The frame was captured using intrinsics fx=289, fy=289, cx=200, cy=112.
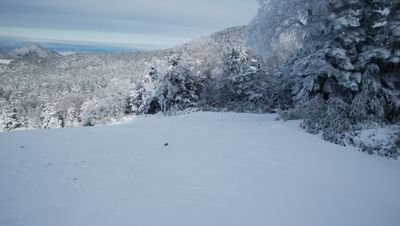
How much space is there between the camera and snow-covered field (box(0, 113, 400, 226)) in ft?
12.0

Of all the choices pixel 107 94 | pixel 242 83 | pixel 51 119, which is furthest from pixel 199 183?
pixel 51 119

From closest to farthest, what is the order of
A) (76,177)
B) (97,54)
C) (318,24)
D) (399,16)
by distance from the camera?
(76,177)
(399,16)
(318,24)
(97,54)

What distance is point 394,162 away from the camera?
6.04 metres

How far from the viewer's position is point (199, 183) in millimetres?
4691

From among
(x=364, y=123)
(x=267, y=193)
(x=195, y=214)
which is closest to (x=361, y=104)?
(x=364, y=123)

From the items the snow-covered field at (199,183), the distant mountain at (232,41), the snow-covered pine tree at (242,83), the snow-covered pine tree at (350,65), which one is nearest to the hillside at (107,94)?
the distant mountain at (232,41)

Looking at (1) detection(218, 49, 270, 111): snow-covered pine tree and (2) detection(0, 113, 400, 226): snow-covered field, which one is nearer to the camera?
(2) detection(0, 113, 400, 226): snow-covered field

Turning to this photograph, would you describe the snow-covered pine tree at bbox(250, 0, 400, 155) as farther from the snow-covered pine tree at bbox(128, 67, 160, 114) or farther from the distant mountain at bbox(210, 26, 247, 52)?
the snow-covered pine tree at bbox(128, 67, 160, 114)

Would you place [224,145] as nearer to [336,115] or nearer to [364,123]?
[336,115]

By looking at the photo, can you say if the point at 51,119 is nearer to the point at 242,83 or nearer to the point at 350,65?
the point at 242,83

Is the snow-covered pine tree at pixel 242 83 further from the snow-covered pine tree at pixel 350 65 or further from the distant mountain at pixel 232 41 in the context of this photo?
the snow-covered pine tree at pixel 350 65

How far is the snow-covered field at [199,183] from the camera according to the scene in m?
3.65

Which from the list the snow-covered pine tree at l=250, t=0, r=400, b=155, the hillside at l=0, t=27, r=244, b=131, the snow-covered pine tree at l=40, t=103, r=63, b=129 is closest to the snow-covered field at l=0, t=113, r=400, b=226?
the snow-covered pine tree at l=250, t=0, r=400, b=155

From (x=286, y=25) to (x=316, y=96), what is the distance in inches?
158
